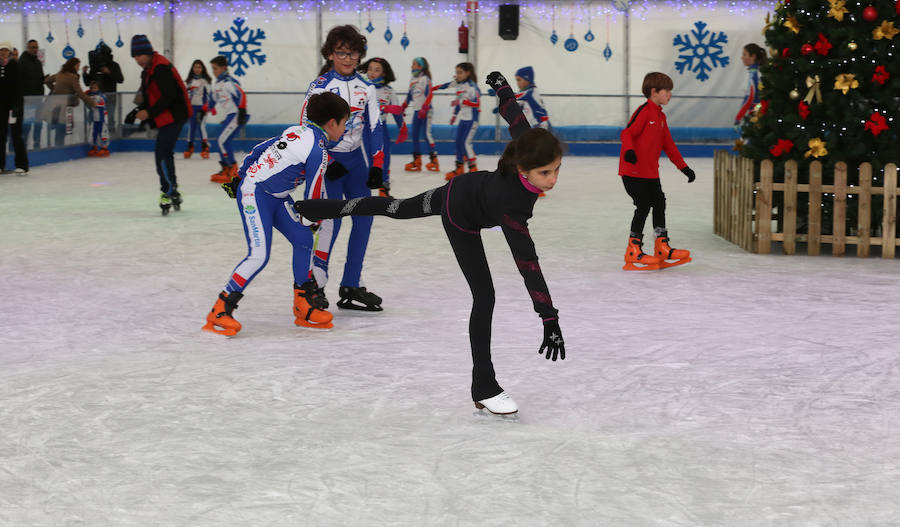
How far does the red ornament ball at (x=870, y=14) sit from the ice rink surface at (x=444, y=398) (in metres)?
1.67

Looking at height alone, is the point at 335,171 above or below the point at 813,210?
above

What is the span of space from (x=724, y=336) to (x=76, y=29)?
17.0 m

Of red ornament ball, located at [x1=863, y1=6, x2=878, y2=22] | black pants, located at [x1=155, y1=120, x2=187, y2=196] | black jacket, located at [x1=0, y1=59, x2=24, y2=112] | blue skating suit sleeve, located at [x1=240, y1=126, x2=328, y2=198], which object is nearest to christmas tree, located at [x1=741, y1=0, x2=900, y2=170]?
red ornament ball, located at [x1=863, y1=6, x2=878, y2=22]

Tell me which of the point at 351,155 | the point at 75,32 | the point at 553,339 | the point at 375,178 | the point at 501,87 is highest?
the point at 75,32

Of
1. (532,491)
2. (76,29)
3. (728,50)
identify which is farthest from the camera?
(76,29)

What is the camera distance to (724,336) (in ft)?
19.1

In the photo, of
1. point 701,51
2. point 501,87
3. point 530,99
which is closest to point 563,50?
point 701,51

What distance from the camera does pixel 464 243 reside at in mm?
4375

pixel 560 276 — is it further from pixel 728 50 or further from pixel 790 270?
pixel 728 50

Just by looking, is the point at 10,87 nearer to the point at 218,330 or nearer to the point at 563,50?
the point at 563,50

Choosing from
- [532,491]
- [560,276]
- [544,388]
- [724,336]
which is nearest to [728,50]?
[560,276]

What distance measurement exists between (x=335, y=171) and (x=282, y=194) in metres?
0.46

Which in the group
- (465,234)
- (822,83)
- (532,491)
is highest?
(822,83)

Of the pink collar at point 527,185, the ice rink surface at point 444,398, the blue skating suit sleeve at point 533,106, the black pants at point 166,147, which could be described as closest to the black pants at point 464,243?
the ice rink surface at point 444,398
